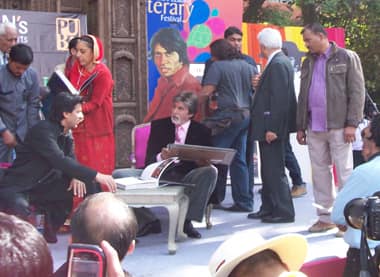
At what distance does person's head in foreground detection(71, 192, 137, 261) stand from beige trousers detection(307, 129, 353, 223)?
354cm

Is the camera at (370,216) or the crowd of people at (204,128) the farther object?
the crowd of people at (204,128)

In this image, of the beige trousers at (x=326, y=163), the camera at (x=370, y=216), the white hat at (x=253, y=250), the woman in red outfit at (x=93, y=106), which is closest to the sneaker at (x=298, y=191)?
the beige trousers at (x=326, y=163)

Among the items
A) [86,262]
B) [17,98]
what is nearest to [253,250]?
[86,262]

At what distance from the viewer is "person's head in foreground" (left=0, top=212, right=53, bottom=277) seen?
4.21 ft

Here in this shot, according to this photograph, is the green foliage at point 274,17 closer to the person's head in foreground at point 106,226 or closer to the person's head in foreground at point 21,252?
the person's head in foreground at point 106,226

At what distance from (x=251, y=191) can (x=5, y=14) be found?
9.83 ft

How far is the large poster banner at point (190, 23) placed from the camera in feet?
25.3

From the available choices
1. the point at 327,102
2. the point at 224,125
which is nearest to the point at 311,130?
the point at 327,102

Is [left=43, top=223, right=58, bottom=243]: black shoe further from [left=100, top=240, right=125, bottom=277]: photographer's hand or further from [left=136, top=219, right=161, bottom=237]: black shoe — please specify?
[left=100, top=240, right=125, bottom=277]: photographer's hand

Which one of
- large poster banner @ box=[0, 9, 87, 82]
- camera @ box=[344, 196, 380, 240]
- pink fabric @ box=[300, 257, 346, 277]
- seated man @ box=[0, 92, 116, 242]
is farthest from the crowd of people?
camera @ box=[344, 196, 380, 240]

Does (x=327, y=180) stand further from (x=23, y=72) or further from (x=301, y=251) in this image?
(x=301, y=251)

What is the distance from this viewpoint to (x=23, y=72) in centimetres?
Result: 577

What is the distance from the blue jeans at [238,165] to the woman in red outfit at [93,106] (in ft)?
3.33

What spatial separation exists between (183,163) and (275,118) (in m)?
0.89
